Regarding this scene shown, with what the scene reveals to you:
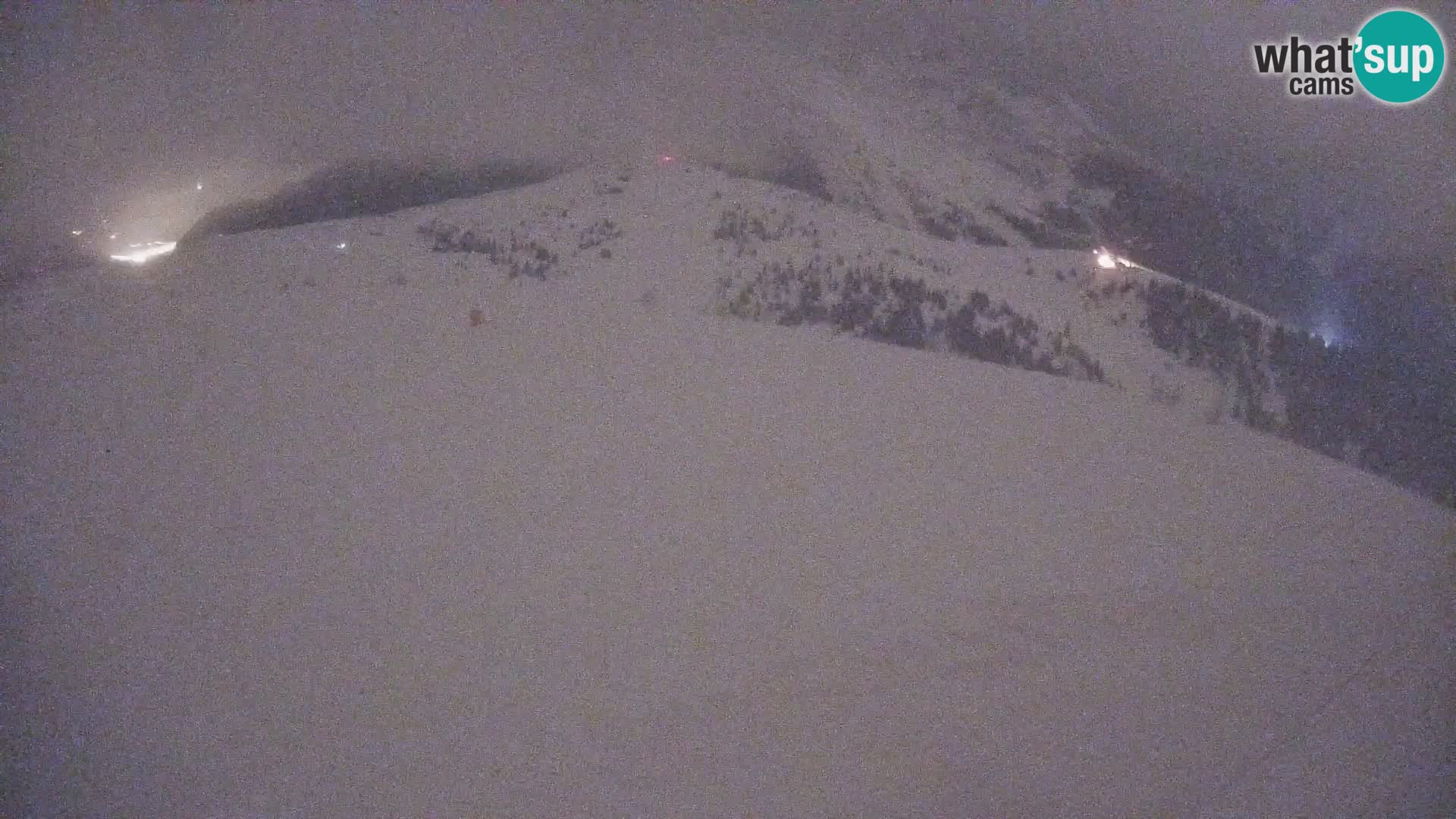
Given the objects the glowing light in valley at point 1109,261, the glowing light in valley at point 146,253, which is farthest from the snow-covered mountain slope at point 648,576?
the glowing light in valley at point 1109,261

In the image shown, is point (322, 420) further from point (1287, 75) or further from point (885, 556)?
point (1287, 75)

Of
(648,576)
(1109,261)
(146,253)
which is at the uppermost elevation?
(1109,261)

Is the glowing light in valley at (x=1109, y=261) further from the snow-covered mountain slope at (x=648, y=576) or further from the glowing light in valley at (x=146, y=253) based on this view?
the glowing light in valley at (x=146, y=253)

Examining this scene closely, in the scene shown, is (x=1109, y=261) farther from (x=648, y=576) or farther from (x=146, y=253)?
(x=146, y=253)

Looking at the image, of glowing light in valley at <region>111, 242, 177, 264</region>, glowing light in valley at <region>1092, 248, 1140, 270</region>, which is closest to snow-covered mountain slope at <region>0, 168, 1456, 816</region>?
glowing light in valley at <region>111, 242, 177, 264</region>

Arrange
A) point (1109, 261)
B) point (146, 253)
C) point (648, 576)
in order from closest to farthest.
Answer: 1. point (648, 576)
2. point (146, 253)
3. point (1109, 261)

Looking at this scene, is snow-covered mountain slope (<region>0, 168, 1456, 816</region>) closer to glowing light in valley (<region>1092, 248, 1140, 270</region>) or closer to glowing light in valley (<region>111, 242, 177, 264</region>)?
glowing light in valley (<region>111, 242, 177, 264</region>)

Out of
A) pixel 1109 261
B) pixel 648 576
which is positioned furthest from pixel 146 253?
pixel 1109 261
